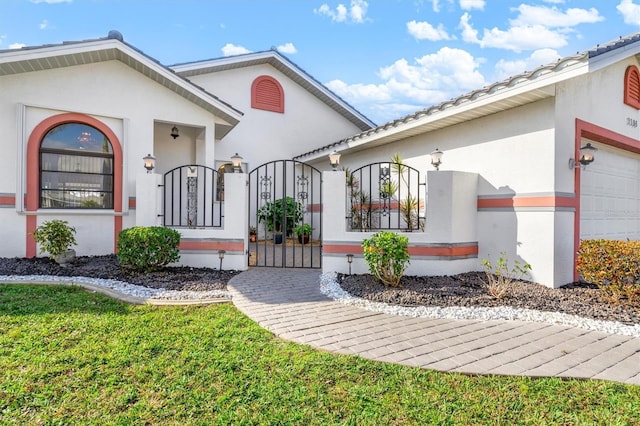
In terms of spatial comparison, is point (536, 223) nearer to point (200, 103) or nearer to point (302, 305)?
point (302, 305)

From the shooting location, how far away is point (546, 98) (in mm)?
6766

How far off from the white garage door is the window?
12324mm

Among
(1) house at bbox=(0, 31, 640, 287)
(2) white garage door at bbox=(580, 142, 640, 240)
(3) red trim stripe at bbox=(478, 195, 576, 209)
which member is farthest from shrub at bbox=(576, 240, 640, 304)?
(2) white garage door at bbox=(580, 142, 640, 240)

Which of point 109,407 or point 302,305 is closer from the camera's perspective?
point 109,407

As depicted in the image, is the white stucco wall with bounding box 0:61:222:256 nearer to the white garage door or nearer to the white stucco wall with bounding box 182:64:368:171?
the white stucco wall with bounding box 182:64:368:171

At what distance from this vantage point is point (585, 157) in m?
7.00

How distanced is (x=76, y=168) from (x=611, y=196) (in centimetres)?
1430

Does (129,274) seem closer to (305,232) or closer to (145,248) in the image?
(145,248)

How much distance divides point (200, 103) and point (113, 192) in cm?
367

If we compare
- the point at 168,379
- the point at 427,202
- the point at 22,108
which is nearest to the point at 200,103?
the point at 22,108

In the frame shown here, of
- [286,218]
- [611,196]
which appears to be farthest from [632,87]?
[286,218]

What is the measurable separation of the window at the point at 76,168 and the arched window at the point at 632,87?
44.7 ft

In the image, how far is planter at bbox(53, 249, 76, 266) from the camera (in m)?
8.35

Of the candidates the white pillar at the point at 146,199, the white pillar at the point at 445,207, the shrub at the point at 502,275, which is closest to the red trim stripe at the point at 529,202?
the white pillar at the point at 445,207
